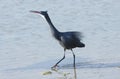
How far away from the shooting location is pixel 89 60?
379 inches

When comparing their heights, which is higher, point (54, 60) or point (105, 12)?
point (105, 12)

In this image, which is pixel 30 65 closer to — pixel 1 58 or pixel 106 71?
pixel 1 58

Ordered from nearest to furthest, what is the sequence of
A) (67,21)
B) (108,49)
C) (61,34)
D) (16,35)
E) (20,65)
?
(61,34)
(20,65)
(108,49)
(16,35)
(67,21)

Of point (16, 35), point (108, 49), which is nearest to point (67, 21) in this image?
point (16, 35)

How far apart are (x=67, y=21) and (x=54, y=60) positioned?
311cm

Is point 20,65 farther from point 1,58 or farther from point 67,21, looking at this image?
point 67,21

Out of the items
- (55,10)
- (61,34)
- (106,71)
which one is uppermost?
(55,10)

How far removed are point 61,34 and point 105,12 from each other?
16.9 ft

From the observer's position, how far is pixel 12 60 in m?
9.68

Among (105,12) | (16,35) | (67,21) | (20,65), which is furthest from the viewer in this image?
(105,12)

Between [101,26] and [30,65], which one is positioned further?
[101,26]

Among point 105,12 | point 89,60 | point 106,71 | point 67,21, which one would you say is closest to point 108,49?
point 89,60

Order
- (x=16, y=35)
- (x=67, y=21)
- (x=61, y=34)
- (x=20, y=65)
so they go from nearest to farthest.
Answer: (x=61, y=34)
(x=20, y=65)
(x=16, y=35)
(x=67, y=21)

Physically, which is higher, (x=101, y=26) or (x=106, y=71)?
(x=101, y=26)
